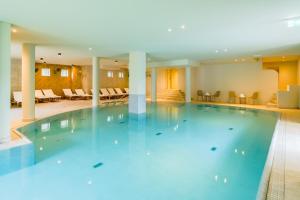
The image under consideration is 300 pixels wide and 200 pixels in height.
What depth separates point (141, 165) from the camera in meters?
3.78

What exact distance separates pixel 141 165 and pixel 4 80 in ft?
12.5

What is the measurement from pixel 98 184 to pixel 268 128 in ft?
20.4

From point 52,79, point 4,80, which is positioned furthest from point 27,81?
point 52,79

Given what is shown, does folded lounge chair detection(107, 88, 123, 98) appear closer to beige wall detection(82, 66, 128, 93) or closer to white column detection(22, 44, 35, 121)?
beige wall detection(82, 66, 128, 93)

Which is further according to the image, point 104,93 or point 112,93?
point 112,93

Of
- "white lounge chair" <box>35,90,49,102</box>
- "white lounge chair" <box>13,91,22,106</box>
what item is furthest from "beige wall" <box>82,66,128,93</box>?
"white lounge chair" <box>13,91,22,106</box>

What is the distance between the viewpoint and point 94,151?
459 cm

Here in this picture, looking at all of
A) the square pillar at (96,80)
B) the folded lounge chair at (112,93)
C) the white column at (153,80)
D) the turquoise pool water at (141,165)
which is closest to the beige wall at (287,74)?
the white column at (153,80)

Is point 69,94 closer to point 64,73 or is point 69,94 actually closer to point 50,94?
point 50,94

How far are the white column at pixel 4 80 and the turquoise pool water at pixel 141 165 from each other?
788 mm

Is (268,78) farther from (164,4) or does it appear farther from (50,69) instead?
(50,69)

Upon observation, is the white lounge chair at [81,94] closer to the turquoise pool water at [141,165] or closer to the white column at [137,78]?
the white column at [137,78]

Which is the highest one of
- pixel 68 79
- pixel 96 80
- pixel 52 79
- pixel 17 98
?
pixel 68 79

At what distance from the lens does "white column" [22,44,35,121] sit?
744 centimetres
